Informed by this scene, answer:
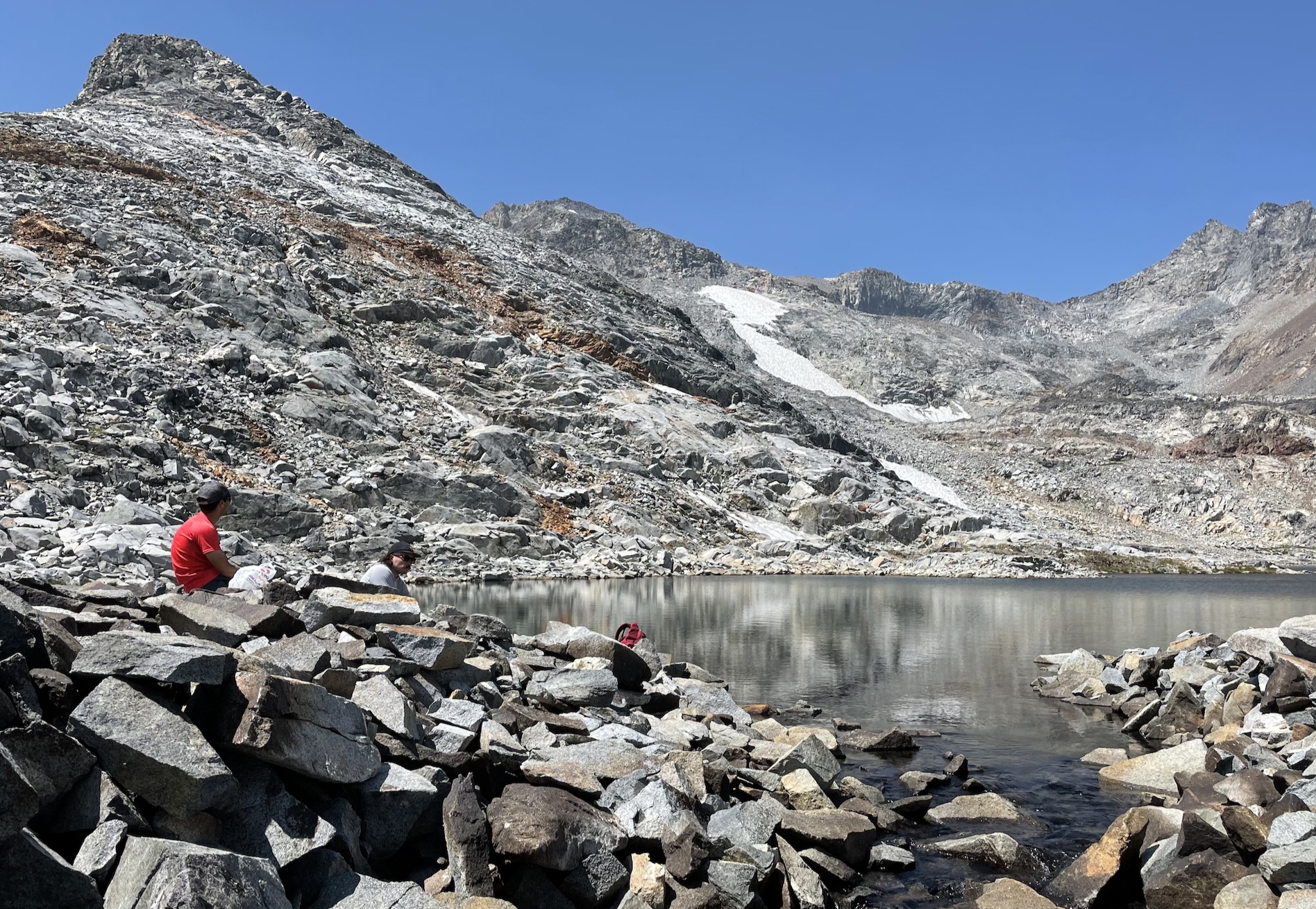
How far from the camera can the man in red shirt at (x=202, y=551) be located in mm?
9750

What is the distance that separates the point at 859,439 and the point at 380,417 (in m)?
62.5

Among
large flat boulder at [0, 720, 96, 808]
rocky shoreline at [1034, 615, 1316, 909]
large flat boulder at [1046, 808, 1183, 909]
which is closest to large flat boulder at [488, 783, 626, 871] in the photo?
large flat boulder at [0, 720, 96, 808]

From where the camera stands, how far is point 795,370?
151000 millimetres

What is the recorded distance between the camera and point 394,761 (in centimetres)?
732

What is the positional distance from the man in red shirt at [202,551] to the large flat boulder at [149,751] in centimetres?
430

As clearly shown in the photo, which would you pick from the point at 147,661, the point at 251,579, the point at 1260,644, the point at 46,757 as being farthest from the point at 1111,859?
the point at 1260,644

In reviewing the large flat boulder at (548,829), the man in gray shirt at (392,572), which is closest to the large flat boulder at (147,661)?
the large flat boulder at (548,829)

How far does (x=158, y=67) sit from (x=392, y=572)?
114m

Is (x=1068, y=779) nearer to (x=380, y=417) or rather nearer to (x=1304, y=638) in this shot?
(x=1304, y=638)

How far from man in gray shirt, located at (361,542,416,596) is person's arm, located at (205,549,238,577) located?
189 centimetres

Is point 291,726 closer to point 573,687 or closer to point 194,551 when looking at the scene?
point 194,551

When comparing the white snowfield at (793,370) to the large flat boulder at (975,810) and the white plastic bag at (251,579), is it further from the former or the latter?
the white plastic bag at (251,579)

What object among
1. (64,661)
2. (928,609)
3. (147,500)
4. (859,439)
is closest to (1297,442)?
(859,439)

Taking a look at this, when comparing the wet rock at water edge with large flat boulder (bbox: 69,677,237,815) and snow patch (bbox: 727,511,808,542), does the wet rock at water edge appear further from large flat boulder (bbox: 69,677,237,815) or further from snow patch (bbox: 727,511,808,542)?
snow patch (bbox: 727,511,808,542)
